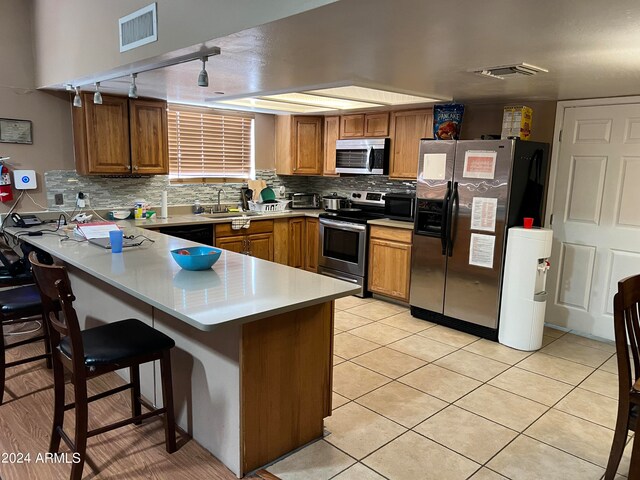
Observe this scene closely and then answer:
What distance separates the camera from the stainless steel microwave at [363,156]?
5160 mm

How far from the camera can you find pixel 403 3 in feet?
5.85

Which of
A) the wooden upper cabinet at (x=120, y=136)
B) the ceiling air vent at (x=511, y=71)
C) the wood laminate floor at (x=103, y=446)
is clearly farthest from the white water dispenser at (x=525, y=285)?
the wooden upper cabinet at (x=120, y=136)

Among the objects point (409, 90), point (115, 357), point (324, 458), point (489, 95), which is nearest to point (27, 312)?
point (115, 357)

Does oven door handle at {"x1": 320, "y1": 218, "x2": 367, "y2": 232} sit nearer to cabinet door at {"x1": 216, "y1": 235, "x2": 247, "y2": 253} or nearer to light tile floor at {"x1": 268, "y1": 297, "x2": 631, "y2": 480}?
cabinet door at {"x1": 216, "y1": 235, "x2": 247, "y2": 253}

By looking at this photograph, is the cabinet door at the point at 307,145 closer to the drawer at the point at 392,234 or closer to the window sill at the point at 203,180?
the window sill at the point at 203,180

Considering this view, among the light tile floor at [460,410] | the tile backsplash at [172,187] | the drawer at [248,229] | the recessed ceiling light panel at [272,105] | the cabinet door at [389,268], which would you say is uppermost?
the recessed ceiling light panel at [272,105]

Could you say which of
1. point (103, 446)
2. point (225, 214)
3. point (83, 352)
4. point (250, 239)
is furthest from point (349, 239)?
point (83, 352)

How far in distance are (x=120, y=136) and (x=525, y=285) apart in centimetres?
395

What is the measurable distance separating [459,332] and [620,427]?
2212 millimetres

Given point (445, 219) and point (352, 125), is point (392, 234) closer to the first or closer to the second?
point (445, 219)

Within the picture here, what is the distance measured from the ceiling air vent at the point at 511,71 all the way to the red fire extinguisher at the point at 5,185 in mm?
4001

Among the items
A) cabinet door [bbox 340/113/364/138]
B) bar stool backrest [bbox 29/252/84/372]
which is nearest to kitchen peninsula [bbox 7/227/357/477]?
bar stool backrest [bbox 29/252/84/372]

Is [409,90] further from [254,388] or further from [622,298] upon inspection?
[254,388]

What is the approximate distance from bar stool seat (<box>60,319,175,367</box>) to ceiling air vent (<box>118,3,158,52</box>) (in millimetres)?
1691
